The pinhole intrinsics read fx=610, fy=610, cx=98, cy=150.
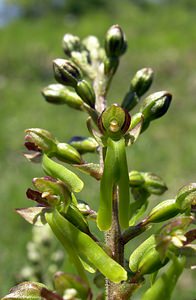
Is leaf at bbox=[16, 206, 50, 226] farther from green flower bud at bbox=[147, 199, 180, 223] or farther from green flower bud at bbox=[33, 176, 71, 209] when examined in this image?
green flower bud at bbox=[147, 199, 180, 223]

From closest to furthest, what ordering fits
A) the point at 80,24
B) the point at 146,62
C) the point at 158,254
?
the point at 158,254 → the point at 146,62 → the point at 80,24

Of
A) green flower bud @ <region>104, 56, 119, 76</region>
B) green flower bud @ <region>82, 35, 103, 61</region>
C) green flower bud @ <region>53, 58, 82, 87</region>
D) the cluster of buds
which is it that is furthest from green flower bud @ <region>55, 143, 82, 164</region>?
green flower bud @ <region>82, 35, 103, 61</region>

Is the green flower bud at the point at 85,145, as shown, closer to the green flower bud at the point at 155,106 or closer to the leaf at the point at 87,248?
the green flower bud at the point at 155,106

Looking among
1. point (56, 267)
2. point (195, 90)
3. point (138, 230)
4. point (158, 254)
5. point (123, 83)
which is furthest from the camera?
point (123, 83)

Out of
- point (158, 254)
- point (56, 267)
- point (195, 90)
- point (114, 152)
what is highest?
point (195, 90)

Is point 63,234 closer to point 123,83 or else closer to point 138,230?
point 138,230

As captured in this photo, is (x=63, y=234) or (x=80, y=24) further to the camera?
(x=80, y=24)

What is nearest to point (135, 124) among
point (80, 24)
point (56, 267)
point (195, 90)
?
point (56, 267)

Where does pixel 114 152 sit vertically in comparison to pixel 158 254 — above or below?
above
